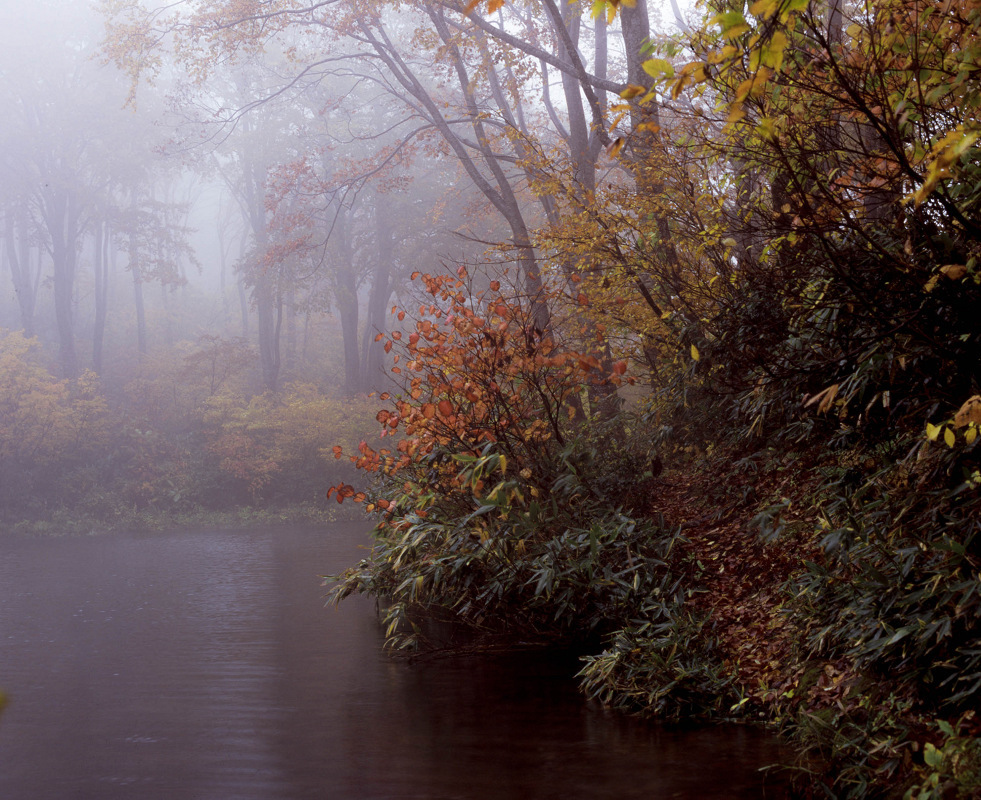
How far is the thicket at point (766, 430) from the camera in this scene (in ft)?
10.4

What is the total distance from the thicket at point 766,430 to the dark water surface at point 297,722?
0.43m

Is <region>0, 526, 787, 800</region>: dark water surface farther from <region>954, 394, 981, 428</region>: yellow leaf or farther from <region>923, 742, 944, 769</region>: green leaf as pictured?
<region>954, 394, 981, 428</region>: yellow leaf

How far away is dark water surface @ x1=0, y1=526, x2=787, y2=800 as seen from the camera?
3.59 m

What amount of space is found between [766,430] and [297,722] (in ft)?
Result: 12.9

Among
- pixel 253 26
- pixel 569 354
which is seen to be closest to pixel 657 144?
pixel 569 354

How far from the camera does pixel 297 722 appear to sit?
4.50m

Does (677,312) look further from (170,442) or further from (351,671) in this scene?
(170,442)

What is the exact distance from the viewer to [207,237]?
1841 inches

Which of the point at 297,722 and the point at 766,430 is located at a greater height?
the point at 766,430

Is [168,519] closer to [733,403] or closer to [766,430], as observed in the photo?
[733,403]

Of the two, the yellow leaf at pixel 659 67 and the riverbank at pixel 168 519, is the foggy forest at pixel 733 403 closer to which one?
the yellow leaf at pixel 659 67

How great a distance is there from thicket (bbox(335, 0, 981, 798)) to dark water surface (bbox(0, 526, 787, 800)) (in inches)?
16.8

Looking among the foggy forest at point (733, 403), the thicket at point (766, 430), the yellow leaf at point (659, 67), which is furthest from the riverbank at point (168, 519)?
the yellow leaf at point (659, 67)

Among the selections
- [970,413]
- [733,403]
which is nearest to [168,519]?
[733,403]
